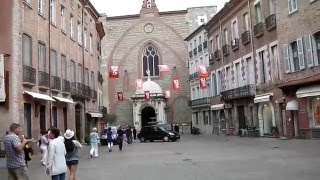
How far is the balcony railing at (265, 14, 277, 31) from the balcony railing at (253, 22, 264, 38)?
4.26ft

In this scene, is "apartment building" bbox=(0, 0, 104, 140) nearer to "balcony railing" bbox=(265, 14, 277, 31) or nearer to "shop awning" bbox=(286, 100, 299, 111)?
"shop awning" bbox=(286, 100, 299, 111)

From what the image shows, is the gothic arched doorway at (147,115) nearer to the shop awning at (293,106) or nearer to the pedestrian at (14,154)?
the shop awning at (293,106)

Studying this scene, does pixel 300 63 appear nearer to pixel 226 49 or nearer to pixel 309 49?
pixel 309 49

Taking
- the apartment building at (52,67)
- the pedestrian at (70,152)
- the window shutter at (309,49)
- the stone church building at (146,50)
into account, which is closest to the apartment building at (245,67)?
the window shutter at (309,49)

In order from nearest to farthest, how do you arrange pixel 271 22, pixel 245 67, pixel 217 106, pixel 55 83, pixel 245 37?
1. pixel 55 83
2. pixel 271 22
3. pixel 245 37
4. pixel 245 67
5. pixel 217 106

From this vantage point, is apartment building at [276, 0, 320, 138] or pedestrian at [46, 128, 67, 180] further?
apartment building at [276, 0, 320, 138]

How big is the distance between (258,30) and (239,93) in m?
6.38

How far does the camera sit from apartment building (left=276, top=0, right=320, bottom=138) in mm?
25547

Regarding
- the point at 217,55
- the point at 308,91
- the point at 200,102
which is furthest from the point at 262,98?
the point at 200,102

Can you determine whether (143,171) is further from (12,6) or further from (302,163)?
(12,6)

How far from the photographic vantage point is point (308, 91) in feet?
83.4

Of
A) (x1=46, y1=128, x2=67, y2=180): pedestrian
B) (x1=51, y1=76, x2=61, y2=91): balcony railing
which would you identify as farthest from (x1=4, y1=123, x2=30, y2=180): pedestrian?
(x1=51, y1=76, x2=61, y2=91): balcony railing

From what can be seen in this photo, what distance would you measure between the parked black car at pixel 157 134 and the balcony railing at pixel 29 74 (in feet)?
54.8

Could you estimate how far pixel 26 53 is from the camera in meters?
23.9
